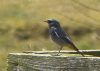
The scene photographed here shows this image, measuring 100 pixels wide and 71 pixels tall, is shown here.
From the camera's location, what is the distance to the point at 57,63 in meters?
5.57

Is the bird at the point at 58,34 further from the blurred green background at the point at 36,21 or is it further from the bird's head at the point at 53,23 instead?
the blurred green background at the point at 36,21

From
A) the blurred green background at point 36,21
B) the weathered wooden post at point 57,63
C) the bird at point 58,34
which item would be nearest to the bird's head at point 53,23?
the bird at point 58,34

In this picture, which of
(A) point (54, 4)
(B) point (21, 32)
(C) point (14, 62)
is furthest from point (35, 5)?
(C) point (14, 62)

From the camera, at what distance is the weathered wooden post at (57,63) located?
5.43m

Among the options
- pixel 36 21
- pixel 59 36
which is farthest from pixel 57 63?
pixel 36 21

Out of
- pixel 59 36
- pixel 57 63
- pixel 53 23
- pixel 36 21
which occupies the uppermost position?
pixel 57 63

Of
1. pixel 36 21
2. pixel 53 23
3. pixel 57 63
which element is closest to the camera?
pixel 57 63

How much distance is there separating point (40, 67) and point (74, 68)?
0.36 meters

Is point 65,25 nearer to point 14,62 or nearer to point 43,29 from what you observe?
point 43,29

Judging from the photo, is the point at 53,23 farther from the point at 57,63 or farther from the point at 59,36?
the point at 57,63

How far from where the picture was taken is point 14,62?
6.06 metres

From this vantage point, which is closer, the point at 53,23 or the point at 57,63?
the point at 57,63

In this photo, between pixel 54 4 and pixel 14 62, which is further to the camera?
pixel 54 4

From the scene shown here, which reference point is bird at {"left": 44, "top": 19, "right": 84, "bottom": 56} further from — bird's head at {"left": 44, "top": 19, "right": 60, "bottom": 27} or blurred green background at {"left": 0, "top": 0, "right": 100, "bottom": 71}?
blurred green background at {"left": 0, "top": 0, "right": 100, "bottom": 71}
